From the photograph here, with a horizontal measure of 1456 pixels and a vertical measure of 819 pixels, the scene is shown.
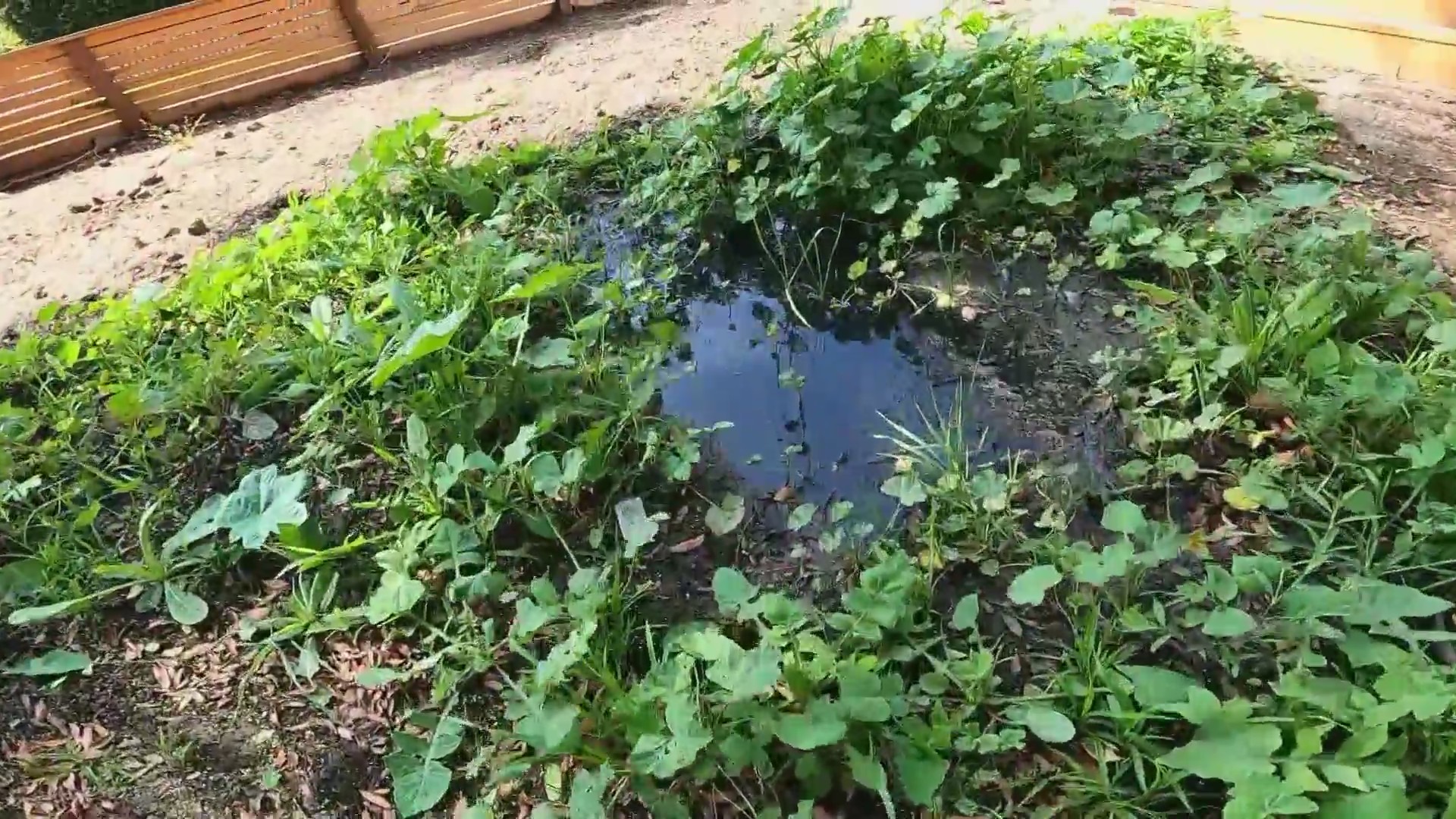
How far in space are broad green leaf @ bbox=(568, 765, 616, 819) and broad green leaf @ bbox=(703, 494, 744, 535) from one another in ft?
2.10

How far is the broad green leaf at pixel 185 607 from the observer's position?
7.02 feet

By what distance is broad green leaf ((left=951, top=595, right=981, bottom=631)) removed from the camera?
6.14 ft

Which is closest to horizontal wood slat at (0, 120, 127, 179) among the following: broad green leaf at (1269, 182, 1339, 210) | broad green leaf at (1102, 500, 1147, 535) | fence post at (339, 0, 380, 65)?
fence post at (339, 0, 380, 65)

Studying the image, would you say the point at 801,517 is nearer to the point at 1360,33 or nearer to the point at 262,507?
the point at 262,507

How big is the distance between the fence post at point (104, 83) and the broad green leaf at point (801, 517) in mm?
3906

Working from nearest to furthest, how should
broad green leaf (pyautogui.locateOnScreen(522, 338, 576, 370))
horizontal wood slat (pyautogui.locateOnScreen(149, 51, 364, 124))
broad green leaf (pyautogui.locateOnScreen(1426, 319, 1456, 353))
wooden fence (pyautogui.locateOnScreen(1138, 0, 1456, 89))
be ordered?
broad green leaf (pyautogui.locateOnScreen(1426, 319, 1456, 353))
broad green leaf (pyautogui.locateOnScreen(522, 338, 576, 370))
wooden fence (pyautogui.locateOnScreen(1138, 0, 1456, 89))
horizontal wood slat (pyautogui.locateOnScreen(149, 51, 364, 124))

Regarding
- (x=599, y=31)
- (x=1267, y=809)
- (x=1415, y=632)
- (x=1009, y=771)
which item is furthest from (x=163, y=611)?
(x=599, y=31)

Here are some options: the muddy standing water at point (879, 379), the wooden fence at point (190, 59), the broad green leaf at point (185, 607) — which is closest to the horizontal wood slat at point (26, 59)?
the wooden fence at point (190, 59)

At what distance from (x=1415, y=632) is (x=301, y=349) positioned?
267cm

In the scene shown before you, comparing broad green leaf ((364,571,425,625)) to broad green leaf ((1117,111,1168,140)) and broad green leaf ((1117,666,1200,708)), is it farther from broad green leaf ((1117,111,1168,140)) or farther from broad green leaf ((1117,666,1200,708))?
broad green leaf ((1117,111,1168,140))

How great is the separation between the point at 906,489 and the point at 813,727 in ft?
2.31

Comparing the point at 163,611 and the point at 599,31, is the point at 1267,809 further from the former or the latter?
the point at 599,31

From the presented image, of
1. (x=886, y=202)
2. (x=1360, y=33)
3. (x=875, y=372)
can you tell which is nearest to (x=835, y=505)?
(x=875, y=372)

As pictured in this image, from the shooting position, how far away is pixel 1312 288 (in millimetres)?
2348
